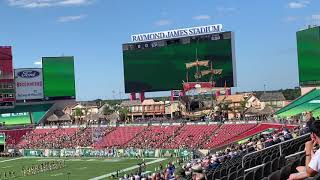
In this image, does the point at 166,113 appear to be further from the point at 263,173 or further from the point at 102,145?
the point at 263,173

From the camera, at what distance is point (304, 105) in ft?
195

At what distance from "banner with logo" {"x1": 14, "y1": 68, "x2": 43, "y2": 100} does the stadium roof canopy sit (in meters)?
37.7

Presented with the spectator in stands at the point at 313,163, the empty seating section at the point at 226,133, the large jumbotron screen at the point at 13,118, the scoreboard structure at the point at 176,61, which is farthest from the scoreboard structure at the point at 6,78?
the spectator in stands at the point at 313,163

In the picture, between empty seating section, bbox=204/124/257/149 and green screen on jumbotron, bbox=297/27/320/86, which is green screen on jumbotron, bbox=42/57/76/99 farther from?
green screen on jumbotron, bbox=297/27/320/86

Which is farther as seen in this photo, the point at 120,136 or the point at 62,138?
the point at 62,138

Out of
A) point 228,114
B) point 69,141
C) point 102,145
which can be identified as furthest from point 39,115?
point 228,114

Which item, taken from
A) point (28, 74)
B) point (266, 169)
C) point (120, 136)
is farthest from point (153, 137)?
point (266, 169)

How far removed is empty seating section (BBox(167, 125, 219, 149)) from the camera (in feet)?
185

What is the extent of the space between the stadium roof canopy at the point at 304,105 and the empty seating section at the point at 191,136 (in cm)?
813

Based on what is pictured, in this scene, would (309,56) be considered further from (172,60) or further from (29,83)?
(29,83)

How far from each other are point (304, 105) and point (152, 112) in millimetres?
26930

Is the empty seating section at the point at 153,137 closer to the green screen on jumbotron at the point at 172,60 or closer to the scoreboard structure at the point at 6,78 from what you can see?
the green screen on jumbotron at the point at 172,60

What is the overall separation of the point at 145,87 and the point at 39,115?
23210 mm

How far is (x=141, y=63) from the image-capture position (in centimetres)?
6794
